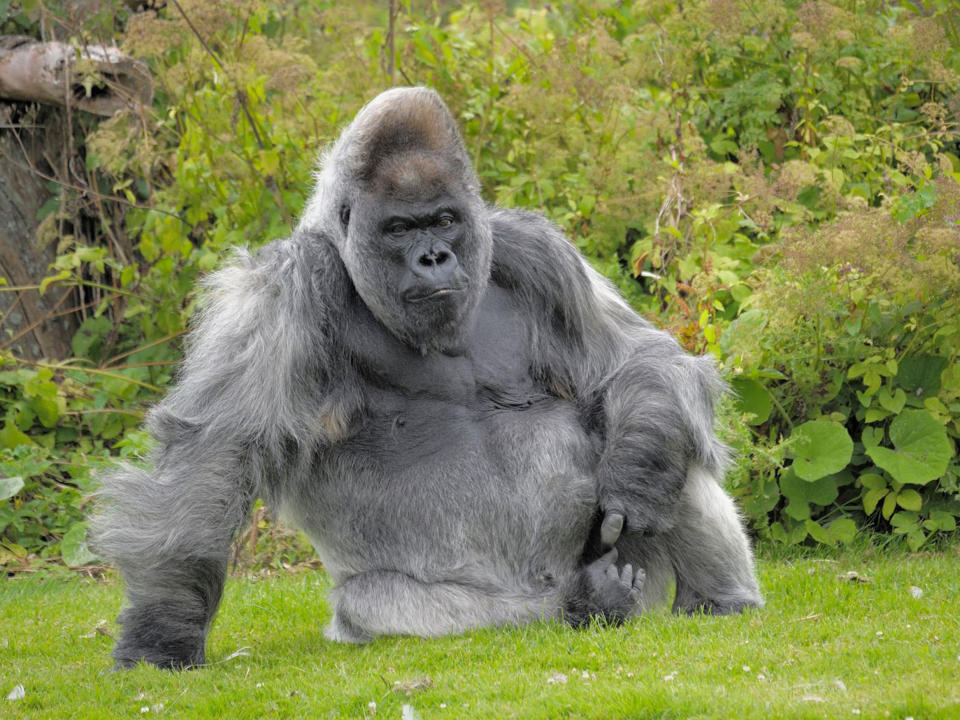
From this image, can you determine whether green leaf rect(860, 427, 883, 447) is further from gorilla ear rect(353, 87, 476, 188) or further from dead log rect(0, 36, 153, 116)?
dead log rect(0, 36, 153, 116)

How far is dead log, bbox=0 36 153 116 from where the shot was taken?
29.2 feet

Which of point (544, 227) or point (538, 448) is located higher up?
point (544, 227)

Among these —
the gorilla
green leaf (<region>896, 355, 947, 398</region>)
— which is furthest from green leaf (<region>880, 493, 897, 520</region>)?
the gorilla

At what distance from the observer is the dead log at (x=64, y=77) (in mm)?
8914

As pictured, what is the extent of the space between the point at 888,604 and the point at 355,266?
2.23 metres

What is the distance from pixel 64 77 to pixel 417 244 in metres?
5.22

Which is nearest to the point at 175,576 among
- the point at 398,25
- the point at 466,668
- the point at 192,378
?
the point at 192,378

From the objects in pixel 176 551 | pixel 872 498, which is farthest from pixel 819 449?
pixel 176 551

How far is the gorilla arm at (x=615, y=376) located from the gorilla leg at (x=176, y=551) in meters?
1.27

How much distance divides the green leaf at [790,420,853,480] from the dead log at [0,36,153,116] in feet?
15.8

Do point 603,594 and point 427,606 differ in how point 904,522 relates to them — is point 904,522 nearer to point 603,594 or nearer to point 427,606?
point 603,594

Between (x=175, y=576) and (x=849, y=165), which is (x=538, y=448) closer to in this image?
(x=175, y=576)

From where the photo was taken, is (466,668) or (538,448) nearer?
(466,668)

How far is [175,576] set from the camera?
15.3 ft
